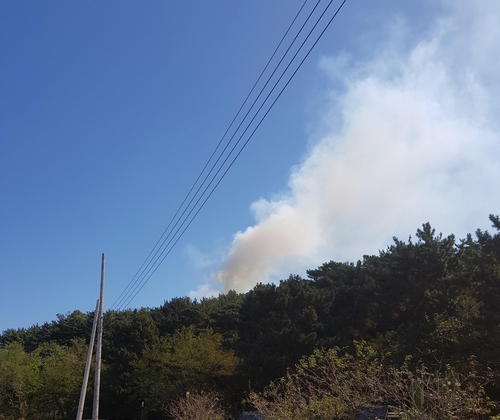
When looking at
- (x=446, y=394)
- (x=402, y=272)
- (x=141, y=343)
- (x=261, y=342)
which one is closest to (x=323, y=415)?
(x=446, y=394)

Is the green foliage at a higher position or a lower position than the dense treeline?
lower

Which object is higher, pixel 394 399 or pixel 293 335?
pixel 293 335

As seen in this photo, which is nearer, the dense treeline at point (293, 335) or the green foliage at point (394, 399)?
the green foliage at point (394, 399)

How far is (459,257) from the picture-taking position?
2694 centimetres

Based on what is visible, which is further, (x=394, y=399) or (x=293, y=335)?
(x=293, y=335)

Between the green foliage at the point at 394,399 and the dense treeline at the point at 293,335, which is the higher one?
the dense treeline at the point at 293,335

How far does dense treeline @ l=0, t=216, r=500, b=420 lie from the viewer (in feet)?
71.2

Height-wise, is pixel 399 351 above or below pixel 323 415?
above

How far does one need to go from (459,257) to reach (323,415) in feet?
61.8

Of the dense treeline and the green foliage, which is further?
the dense treeline

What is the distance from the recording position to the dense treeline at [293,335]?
21.7 m

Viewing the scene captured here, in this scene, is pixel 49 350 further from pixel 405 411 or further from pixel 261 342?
pixel 405 411

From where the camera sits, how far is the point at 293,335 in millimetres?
30891

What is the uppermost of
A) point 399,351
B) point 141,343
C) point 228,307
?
point 228,307
